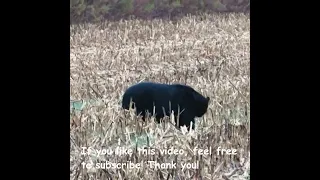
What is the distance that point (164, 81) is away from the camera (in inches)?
164

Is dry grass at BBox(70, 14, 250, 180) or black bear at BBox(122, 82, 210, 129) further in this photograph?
black bear at BBox(122, 82, 210, 129)

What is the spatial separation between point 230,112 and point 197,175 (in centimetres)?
66

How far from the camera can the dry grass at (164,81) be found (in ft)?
11.7

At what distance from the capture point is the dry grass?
3559 millimetres

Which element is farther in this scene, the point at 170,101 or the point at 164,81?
the point at 164,81

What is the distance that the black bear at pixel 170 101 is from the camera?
3.86m

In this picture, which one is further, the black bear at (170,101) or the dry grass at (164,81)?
the black bear at (170,101)

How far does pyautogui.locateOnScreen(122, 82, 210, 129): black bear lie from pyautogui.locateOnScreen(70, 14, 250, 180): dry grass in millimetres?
71

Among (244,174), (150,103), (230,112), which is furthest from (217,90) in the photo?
(244,174)

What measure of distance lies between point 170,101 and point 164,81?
1.12 feet

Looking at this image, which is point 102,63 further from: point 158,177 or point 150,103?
point 158,177

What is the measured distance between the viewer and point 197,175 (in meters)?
3.45

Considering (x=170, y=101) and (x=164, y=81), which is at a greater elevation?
(x=164, y=81)

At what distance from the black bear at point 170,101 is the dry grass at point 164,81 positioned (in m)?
0.07
